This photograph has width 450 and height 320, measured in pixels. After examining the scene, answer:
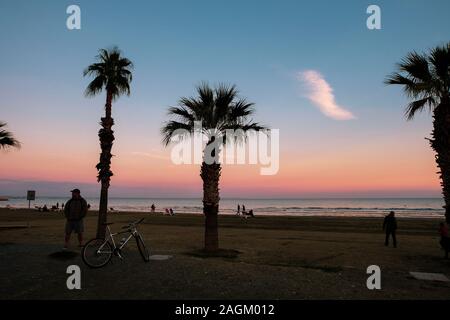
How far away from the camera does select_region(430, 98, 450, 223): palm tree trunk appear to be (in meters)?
13.8

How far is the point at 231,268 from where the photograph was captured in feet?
33.3

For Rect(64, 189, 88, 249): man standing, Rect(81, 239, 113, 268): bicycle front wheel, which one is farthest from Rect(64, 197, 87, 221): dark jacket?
Rect(81, 239, 113, 268): bicycle front wheel

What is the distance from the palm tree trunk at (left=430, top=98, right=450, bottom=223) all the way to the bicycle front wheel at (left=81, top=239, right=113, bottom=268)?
13.1 m

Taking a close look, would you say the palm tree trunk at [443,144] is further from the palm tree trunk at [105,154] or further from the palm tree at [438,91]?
the palm tree trunk at [105,154]

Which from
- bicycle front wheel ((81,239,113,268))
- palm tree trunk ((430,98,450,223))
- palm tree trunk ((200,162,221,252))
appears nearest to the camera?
bicycle front wheel ((81,239,113,268))

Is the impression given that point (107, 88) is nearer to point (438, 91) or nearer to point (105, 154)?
point (105, 154)

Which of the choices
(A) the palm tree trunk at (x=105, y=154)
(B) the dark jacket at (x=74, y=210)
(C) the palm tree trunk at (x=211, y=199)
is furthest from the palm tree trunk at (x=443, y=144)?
(A) the palm tree trunk at (x=105, y=154)

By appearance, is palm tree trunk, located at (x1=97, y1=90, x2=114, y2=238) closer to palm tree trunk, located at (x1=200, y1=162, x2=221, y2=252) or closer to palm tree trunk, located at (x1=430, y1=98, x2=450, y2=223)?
palm tree trunk, located at (x1=200, y1=162, x2=221, y2=252)

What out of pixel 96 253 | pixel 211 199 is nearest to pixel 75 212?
pixel 96 253

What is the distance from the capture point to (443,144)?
14023 millimetres

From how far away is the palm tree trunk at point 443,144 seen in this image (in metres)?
13.8

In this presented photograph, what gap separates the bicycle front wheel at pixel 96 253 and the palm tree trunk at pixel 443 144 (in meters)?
13.1

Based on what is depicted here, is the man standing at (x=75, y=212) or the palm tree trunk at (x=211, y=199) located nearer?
the man standing at (x=75, y=212)

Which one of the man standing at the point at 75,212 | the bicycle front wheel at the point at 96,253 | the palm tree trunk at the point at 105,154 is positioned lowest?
the bicycle front wheel at the point at 96,253
